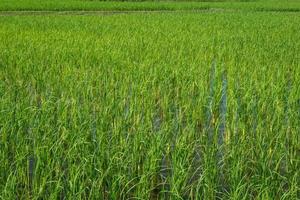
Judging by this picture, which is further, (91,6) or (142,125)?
(91,6)

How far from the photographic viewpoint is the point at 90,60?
802 centimetres

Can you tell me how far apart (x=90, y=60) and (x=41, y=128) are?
4226 mm

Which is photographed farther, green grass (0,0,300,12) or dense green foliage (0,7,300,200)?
green grass (0,0,300,12)

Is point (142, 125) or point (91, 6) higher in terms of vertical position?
point (142, 125)

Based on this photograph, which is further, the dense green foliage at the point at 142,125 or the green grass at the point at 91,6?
the green grass at the point at 91,6

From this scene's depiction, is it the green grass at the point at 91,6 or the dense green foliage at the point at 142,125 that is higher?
the dense green foliage at the point at 142,125

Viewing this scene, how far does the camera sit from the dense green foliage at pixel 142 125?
3236mm

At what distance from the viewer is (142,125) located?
4.03m

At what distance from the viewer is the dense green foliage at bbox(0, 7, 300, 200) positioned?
10.6ft

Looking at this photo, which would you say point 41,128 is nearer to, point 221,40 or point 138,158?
point 138,158

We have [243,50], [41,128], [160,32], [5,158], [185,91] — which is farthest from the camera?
[160,32]

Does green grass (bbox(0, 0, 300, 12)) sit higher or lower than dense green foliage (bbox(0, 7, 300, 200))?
lower

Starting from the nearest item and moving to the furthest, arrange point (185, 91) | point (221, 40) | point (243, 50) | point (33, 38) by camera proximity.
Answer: point (185, 91), point (243, 50), point (33, 38), point (221, 40)

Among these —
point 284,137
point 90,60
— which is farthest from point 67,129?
point 90,60
